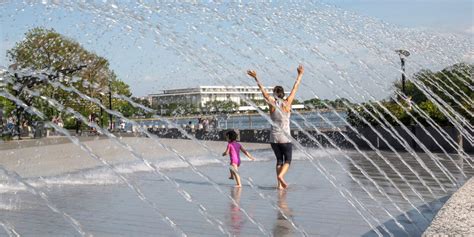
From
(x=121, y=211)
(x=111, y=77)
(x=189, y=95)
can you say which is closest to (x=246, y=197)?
(x=121, y=211)

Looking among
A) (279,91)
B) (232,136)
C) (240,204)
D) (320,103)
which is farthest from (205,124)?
(240,204)

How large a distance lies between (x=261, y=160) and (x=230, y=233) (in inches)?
441

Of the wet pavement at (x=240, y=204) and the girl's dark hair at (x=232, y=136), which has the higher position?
the girl's dark hair at (x=232, y=136)

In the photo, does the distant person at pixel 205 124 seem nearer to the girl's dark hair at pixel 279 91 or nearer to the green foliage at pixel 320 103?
the green foliage at pixel 320 103

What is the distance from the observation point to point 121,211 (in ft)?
27.3

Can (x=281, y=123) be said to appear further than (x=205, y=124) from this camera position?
No

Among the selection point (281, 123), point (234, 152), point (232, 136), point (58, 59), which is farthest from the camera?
point (58, 59)

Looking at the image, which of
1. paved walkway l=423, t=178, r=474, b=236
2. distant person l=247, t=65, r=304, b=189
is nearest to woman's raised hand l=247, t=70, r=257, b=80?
distant person l=247, t=65, r=304, b=189

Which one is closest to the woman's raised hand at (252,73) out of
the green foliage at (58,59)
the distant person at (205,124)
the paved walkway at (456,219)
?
the paved walkway at (456,219)

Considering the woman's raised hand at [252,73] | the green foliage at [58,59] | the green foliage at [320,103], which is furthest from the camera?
the green foliage at [58,59]

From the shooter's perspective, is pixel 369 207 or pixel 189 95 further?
pixel 189 95

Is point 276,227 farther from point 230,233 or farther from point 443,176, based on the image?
point 443,176

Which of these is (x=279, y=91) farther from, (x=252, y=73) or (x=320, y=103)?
(x=320, y=103)

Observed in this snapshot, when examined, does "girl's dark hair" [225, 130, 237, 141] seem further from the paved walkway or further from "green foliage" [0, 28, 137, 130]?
"green foliage" [0, 28, 137, 130]
